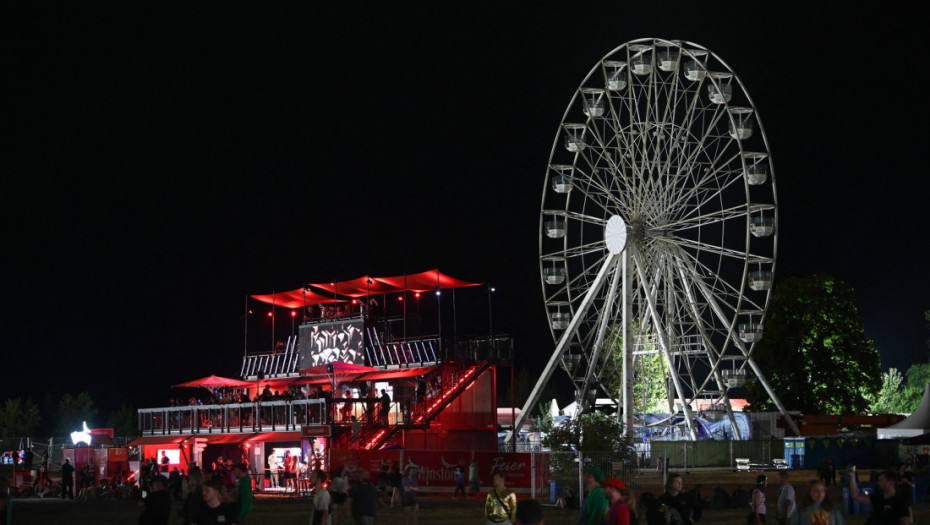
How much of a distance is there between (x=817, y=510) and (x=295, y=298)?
4222cm

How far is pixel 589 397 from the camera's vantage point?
54469mm

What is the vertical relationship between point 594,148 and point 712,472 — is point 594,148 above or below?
above

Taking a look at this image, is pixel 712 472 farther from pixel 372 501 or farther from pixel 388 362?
pixel 372 501

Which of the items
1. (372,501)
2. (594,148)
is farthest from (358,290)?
(372,501)

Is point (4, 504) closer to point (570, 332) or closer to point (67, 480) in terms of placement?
point (67, 480)

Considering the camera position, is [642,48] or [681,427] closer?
[642,48]

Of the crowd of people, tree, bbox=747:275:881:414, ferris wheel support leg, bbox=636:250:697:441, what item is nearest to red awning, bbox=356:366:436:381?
ferris wheel support leg, bbox=636:250:697:441

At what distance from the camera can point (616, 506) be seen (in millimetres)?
13211

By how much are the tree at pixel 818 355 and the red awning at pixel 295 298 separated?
28873mm

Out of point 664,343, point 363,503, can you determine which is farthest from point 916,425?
point 363,503

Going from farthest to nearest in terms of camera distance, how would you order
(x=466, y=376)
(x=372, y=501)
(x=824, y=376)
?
(x=824, y=376)
(x=466, y=376)
(x=372, y=501)

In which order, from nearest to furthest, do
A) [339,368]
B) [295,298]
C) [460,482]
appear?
[460,482], [339,368], [295,298]

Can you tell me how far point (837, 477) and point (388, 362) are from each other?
Answer: 17617 millimetres

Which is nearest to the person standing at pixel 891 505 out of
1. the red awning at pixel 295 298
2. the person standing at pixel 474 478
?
the person standing at pixel 474 478
